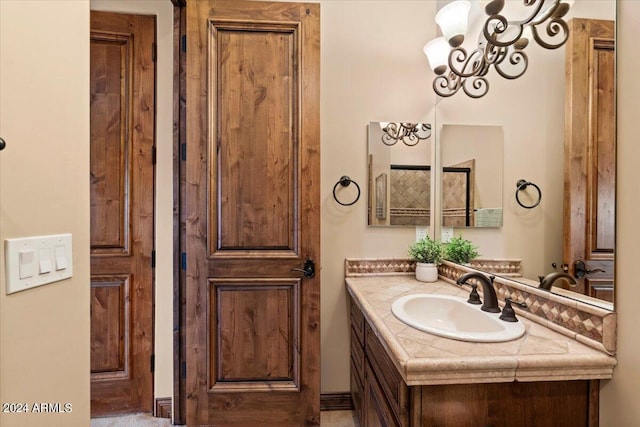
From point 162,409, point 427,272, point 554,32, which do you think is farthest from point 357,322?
point 554,32

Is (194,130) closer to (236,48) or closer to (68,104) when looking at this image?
(236,48)

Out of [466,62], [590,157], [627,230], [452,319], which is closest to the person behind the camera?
[627,230]

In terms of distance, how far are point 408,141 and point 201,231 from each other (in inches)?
55.2

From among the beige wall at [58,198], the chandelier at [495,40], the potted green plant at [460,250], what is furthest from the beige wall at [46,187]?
the potted green plant at [460,250]

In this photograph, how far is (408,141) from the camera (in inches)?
80.2

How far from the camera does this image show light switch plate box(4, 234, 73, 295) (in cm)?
69

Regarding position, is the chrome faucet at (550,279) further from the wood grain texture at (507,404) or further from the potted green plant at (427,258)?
the potted green plant at (427,258)

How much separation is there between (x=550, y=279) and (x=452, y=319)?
1.49ft

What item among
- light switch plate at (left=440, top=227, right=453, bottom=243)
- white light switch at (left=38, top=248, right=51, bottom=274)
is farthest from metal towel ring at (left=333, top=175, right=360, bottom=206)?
white light switch at (left=38, top=248, right=51, bottom=274)

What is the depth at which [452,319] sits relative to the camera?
145 centimetres

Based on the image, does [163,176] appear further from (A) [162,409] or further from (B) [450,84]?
(B) [450,84]

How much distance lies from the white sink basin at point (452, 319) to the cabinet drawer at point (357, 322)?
278 mm

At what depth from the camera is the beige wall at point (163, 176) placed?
76.7 inches

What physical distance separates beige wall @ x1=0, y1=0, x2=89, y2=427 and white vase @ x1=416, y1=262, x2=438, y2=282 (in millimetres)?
1651
